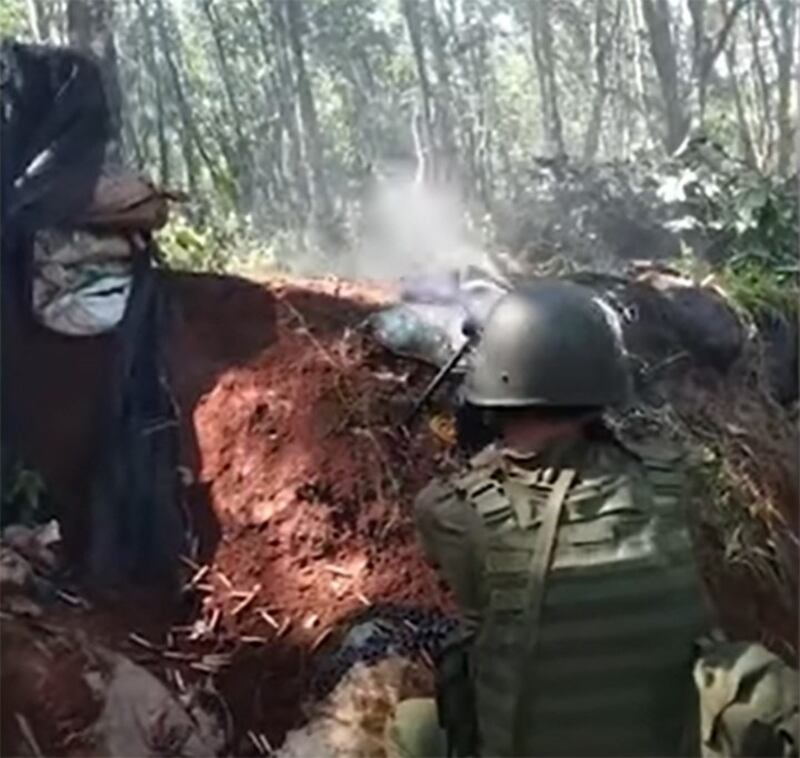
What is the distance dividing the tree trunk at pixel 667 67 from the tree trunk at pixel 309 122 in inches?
35.5

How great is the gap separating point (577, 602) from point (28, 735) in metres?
1.13

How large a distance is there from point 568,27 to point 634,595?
2755 millimetres

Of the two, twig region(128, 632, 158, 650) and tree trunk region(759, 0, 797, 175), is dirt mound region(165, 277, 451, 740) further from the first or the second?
tree trunk region(759, 0, 797, 175)

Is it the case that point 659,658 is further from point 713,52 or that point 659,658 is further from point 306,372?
point 713,52

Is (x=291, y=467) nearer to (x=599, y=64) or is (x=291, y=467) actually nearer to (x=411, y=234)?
(x=411, y=234)

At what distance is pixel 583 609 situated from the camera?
6.57 ft

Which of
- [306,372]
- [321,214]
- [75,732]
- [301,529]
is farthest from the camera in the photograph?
[321,214]

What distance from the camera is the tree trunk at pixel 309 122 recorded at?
4.34 m

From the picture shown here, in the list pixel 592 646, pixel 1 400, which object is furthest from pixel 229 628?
pixel 592 646

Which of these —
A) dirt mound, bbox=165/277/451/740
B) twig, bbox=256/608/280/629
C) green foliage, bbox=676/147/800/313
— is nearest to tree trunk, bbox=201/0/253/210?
dirt mound, bbox=165/277/451/740

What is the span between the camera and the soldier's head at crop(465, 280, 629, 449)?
82.5 inches

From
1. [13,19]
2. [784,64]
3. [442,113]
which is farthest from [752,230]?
[13,19]

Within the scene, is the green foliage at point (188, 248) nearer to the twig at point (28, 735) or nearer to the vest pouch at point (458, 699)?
the twig at point (28, 735)

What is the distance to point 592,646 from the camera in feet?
6.59
